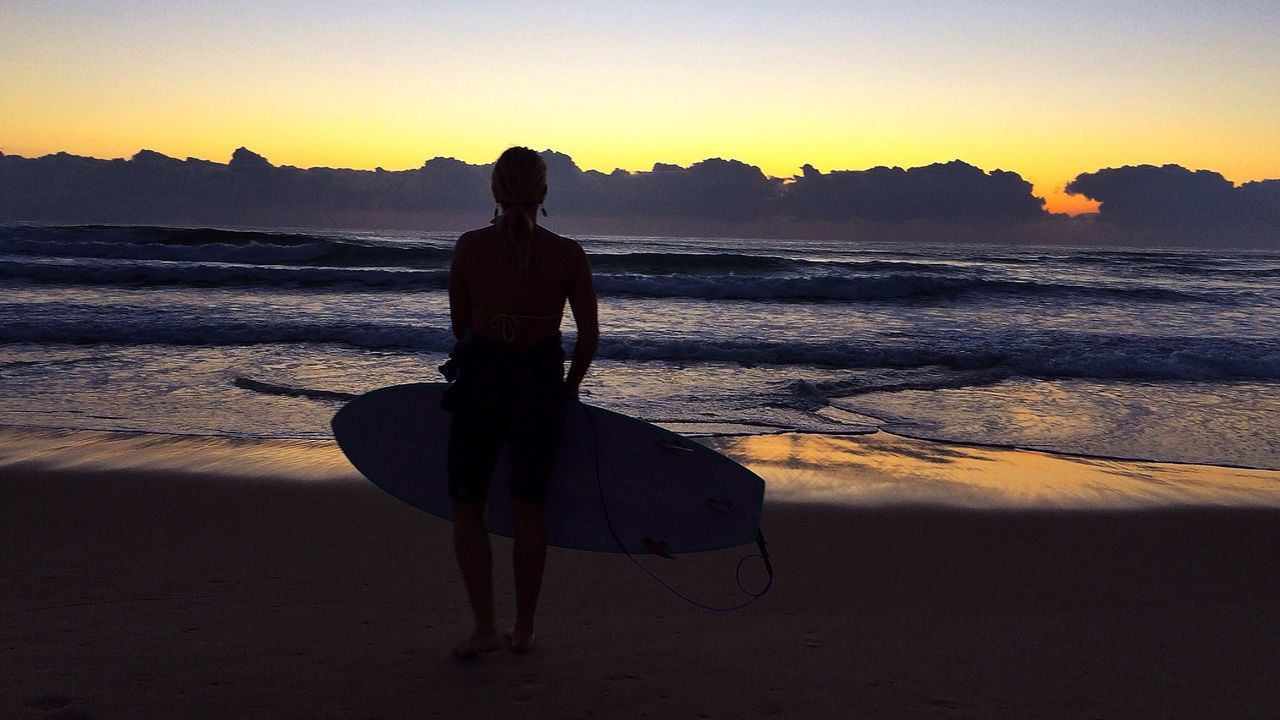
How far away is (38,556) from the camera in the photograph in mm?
3541

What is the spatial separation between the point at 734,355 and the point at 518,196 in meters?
7.86

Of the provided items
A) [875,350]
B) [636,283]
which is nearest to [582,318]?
[875,350]

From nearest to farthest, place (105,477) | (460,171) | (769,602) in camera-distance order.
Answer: (769,602), (105,477), (460,171)

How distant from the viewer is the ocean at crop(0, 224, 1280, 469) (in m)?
6.65

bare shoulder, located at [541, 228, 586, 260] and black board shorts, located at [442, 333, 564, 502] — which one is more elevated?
bare shoulder, located at [541, 228, 586, 260]

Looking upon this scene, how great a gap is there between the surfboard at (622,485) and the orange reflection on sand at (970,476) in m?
1.75

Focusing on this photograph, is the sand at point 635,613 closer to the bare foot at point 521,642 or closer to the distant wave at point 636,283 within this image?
the bare foot at point 521,642

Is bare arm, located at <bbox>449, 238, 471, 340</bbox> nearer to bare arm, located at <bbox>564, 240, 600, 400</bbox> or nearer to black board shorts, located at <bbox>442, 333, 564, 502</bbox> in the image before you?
black board shorts, located at <bbox>442, 333, 564, 502</bbox>

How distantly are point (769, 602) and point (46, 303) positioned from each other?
49.1 ft

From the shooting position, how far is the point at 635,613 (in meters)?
3.12

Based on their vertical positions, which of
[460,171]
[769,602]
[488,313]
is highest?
[460,171]

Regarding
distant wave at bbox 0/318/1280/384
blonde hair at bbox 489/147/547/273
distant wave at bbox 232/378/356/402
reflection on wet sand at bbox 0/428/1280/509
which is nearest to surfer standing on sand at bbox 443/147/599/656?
blonde hair at bbox 489/147/547/273

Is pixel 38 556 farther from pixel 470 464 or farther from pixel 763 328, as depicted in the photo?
pixel 763 328

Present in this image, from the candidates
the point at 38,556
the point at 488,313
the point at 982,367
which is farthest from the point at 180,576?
the point at 982,367
